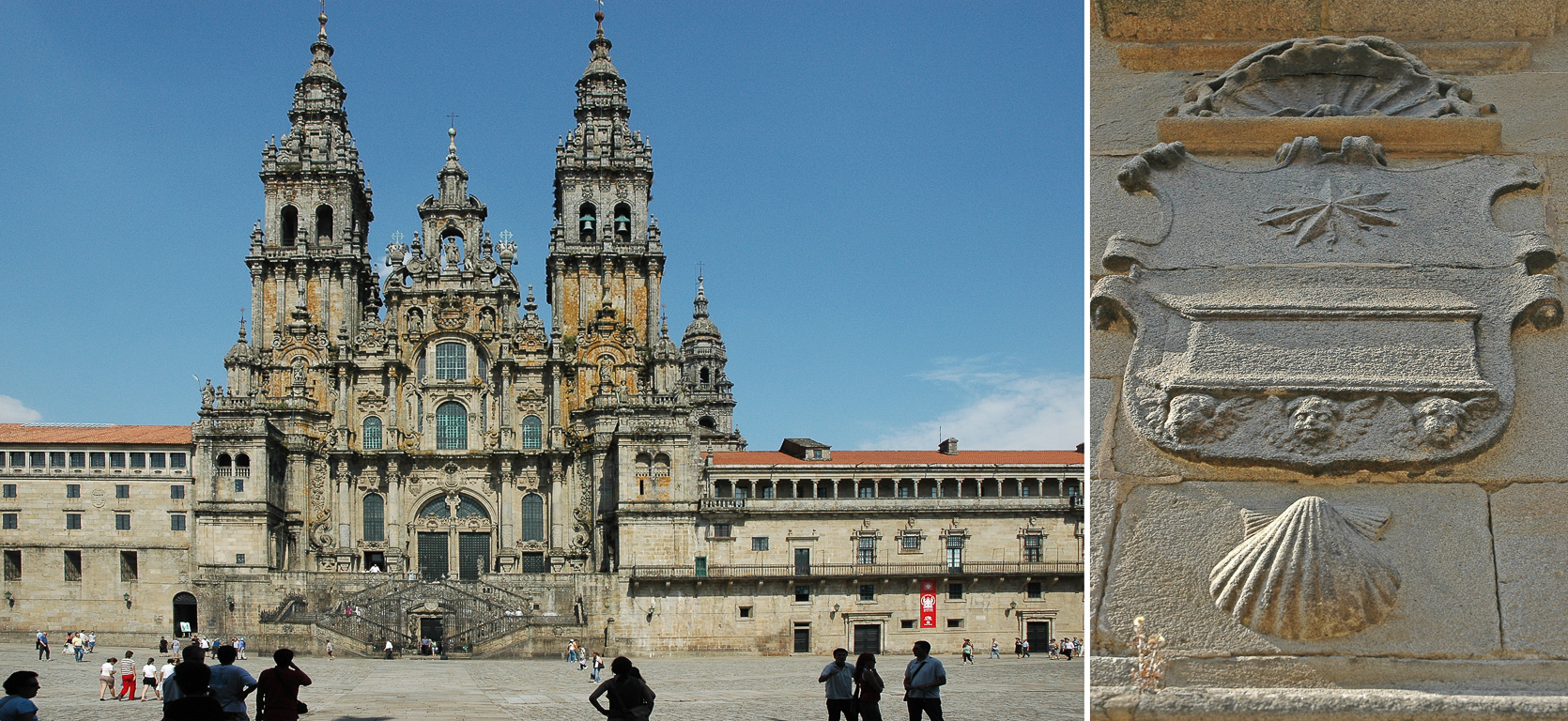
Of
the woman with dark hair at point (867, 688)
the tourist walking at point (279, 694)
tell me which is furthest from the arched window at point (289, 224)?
the tourist walking at point (279, 694)

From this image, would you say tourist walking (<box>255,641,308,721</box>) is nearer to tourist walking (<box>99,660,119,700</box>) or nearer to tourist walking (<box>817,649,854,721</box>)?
tourist walking (<box>817,649,854,721</box>)

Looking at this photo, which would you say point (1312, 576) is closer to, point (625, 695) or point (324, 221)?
point (625, 695)

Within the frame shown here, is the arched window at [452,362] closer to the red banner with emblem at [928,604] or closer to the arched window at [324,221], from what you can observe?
the arched window at [324,221]

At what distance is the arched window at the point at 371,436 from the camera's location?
5478 centimetres

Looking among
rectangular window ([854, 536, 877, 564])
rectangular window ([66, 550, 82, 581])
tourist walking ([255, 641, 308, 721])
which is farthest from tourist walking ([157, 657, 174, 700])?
rectangular window ([66, 550, 82, 581])

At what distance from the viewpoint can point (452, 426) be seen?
5525cm

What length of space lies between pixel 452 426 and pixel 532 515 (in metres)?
4.96

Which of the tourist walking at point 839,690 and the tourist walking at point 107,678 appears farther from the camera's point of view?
the tourist walking at point 107,678

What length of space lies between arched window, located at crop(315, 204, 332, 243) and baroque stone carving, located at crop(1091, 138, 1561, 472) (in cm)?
5824

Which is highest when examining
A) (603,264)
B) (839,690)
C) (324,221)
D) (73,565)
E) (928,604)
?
(324,221)

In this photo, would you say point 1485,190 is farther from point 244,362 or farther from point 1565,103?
point 244,362

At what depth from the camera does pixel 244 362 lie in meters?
54.9

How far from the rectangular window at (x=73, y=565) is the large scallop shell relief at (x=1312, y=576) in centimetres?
6158

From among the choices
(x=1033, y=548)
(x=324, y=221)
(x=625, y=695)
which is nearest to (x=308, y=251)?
(x=324, y=221)
